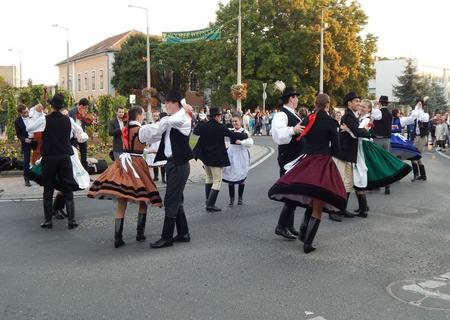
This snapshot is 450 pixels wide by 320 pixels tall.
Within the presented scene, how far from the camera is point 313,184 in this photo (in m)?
6.55

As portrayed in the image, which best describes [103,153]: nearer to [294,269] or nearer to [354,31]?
[294,269]

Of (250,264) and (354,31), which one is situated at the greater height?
(354,31)

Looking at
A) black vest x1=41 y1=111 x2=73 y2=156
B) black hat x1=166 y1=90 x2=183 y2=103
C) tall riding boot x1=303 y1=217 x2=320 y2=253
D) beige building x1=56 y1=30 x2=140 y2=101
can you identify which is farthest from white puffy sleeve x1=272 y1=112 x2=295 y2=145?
beige building x1=56 y1=30 x2=140 y2=101

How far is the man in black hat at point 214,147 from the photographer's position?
9.66 m

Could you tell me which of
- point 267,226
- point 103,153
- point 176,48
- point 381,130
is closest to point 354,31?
point 176,48

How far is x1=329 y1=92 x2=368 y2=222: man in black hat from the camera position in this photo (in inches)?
332

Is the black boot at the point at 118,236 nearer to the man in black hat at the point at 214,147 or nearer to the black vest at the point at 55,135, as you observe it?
the black vest at the point at 55,135

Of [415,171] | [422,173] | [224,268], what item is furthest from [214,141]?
[422,173]

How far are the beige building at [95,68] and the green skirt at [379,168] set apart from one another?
64705mm

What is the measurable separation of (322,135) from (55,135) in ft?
12.7

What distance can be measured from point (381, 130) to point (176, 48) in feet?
185

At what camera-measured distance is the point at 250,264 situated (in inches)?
245

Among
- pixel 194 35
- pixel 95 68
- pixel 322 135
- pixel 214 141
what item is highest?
pixel 95 68

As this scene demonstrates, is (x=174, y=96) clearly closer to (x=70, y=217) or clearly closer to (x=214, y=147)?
(x=70, y=217)
